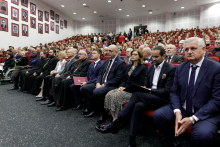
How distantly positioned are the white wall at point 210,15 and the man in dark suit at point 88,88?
13.0m

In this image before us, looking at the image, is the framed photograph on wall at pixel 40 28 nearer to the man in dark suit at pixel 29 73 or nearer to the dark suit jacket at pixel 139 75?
the man in dark suit at pixel 29 73

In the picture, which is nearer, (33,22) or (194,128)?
(194,128)

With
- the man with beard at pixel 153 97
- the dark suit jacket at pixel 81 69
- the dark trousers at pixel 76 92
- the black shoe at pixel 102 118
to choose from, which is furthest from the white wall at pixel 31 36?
the man with beard at pixel 153 97

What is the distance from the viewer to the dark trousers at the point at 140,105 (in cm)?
146

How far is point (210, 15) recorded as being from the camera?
451 inches

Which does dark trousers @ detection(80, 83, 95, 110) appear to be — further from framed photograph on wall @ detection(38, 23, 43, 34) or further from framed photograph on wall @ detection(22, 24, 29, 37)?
framed photograph on wall @ detection(38, 23, 43, 34)

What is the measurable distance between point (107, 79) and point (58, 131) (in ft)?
3.40

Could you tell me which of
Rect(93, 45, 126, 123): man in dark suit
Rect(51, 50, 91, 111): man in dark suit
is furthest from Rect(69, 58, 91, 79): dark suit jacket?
Rect(93, 45, 126, 123): man in dark suit

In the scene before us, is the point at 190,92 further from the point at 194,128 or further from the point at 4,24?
the point at 4,24

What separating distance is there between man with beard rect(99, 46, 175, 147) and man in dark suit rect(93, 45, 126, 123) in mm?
480

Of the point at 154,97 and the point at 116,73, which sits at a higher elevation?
the point at 116,73

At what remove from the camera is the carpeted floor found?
149 centimetres

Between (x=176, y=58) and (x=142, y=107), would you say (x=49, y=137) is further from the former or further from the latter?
(x=176, y=58)

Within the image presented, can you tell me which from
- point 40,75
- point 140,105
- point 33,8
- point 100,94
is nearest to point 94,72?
point 100,94
